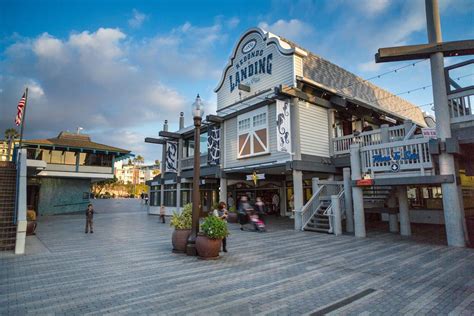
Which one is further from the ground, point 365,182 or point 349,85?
point 349,85

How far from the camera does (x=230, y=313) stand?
170 inches

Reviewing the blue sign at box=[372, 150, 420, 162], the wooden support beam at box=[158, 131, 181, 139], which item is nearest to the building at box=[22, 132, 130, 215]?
the wooden support beam at box=[158, 131, 181, 139]

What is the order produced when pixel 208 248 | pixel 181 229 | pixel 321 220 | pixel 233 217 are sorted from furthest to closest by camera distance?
pixel 233 217 < pixel 321 220 < pixel 181 229 < pixel 208 248

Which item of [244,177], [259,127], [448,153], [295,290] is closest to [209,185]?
[244,177]

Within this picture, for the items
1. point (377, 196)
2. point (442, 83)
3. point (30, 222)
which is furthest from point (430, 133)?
point (30, 222)

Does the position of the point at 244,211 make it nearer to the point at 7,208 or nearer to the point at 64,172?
the point at 7,208

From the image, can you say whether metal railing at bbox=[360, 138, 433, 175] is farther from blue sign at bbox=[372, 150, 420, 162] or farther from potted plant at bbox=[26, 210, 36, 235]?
potted plant at bbox=[26, 210, 36, 235]

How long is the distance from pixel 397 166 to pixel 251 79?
10266mm

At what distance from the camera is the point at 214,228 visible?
791 cm

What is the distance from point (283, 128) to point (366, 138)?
4701 mm

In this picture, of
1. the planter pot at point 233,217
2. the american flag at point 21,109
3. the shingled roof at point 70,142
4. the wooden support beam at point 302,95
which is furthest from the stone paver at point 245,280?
the shingled roof at point 70,142

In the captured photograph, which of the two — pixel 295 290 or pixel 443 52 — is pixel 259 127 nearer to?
pixel 443 52

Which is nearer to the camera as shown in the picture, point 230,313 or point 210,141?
point 230,313

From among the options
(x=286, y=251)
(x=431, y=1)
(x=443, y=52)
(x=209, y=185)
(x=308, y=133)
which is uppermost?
(x=431, y=1)
